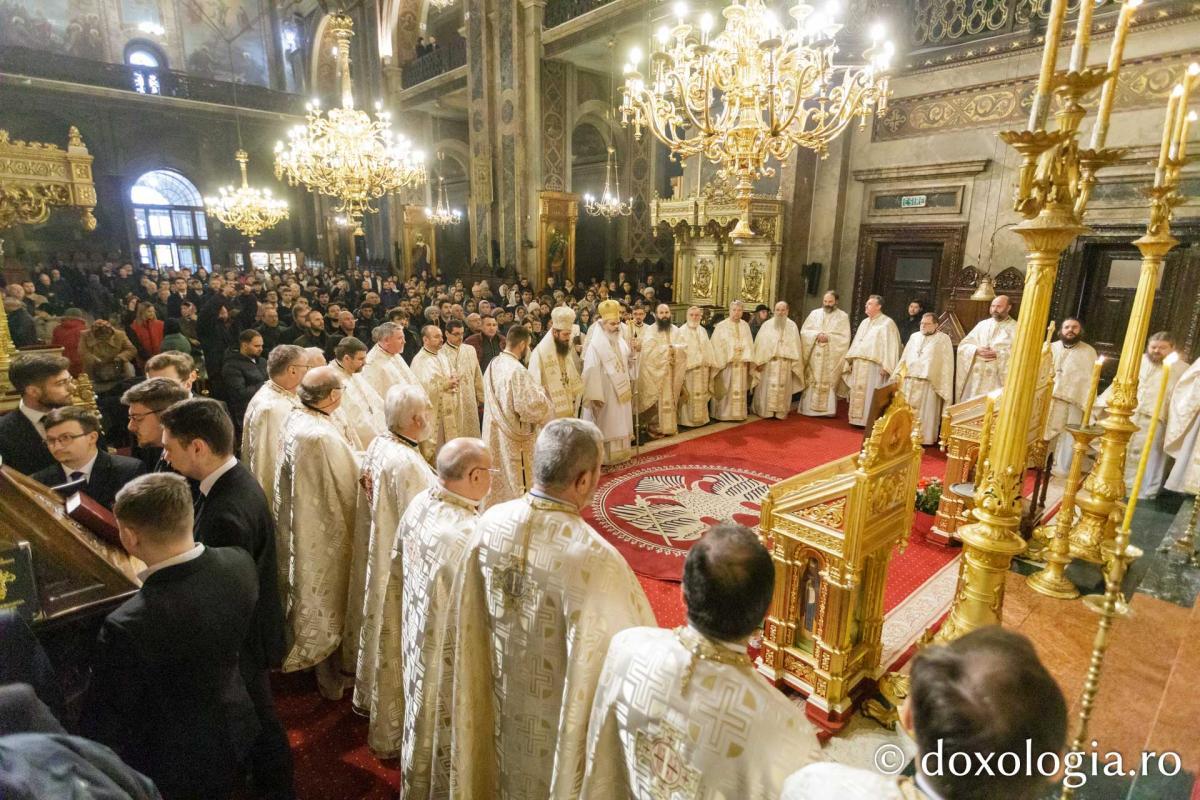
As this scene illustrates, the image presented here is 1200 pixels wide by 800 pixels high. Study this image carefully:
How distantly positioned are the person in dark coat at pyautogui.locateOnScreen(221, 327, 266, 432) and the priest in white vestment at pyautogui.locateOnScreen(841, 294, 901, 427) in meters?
7.75

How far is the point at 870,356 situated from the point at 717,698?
28.0 ft

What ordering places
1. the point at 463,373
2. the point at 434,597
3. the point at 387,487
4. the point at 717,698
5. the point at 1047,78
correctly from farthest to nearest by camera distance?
the point at 463,373
the point at 387,487
the point at 434,597
the point at 1047,78
the point at 717,698

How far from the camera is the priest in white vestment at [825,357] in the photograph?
9461mm

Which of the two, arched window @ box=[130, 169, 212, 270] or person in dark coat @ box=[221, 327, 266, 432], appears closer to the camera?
person in dark coat @ box=[221, 327, 266, 432]

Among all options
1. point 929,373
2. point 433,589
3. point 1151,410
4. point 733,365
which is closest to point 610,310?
point 733,365

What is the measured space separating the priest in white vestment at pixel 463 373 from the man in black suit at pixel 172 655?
180 inches

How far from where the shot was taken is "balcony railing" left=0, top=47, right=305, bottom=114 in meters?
19.0

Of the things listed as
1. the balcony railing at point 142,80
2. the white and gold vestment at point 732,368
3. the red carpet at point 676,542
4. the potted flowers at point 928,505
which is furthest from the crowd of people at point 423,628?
the balcony railing at point 142,80

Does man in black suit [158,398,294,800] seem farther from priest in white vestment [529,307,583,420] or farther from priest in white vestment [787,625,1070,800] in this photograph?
priest in white vestment [529,307,583,420]

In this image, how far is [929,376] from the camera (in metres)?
8.20

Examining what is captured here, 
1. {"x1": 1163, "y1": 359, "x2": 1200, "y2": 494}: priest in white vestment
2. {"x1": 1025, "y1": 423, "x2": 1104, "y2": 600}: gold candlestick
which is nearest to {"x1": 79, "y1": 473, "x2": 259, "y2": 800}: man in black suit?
{"x1": 1025, "y1": 423, "x2": 1104, "y2": 600}: gold candlestick

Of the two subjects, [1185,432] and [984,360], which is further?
[984,360]

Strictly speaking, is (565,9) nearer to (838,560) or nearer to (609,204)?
(609,204)

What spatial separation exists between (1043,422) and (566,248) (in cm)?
1261
